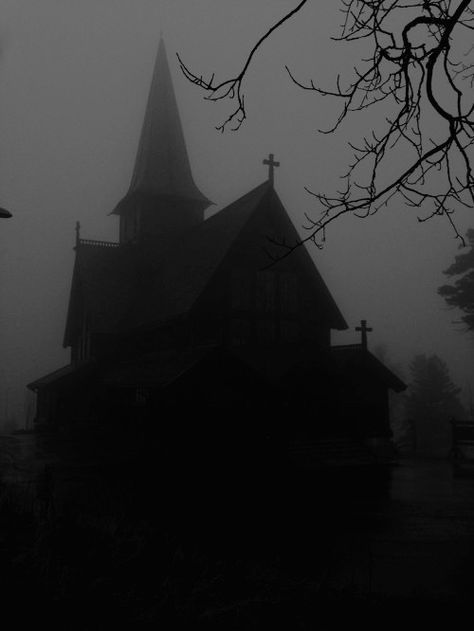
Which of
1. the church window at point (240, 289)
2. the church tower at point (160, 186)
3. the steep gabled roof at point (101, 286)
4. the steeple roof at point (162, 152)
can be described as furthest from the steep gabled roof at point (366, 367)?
the steeple roof at point (162, 152)

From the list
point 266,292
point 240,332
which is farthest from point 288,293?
point 240,332

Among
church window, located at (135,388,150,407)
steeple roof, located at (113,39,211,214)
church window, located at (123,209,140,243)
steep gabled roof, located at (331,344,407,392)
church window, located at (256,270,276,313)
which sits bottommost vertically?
church window, located at (135,388,150,407)

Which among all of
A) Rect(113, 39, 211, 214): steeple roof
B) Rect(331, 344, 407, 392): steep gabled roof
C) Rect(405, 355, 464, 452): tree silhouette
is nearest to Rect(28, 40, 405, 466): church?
Rect(331, 344, 407, 392): steep gabled roof

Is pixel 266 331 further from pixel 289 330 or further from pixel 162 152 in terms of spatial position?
pixel 162 152

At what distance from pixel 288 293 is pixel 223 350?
552 centimetres

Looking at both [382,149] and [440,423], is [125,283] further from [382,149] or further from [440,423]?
[440,423]

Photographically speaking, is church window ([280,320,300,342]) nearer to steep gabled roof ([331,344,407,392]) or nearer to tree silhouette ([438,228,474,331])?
steep gabled roof ([331,344,407,392])

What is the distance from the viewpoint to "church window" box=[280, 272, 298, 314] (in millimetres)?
24859

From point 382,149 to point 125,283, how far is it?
27.5m

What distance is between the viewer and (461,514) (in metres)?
12.2

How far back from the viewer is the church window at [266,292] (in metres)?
24.5

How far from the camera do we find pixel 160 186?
35.0 m

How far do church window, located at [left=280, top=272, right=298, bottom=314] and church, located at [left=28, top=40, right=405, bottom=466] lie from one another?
53mm

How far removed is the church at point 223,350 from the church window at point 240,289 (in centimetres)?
5
